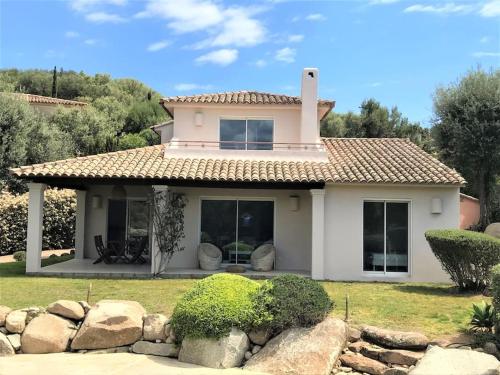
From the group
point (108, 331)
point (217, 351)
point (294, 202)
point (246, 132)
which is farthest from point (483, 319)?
point (246, 132)

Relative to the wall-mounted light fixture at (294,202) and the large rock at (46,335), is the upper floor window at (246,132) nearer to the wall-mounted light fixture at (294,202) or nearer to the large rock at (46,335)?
the wall-mounted light fixture at (294,202)

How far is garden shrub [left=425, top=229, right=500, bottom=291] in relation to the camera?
454 inches

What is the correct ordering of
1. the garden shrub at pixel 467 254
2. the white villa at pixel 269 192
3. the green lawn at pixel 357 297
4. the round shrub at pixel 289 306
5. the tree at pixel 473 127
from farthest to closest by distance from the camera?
the tree at pixel 473 127 → the white villa at pixel 269 192 → the garden shrub at pixel 467 254 → the green lawn at pixel 357 297 → the round shrub at pixel 289 306

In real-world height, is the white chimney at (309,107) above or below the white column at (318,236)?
above

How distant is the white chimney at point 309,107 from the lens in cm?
1788

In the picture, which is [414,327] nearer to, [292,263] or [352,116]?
[292,263]

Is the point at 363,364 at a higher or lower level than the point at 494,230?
lower

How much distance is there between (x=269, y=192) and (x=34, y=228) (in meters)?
7.66

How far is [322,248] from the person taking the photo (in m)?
15.0

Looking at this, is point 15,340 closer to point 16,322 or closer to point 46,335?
point 16,322

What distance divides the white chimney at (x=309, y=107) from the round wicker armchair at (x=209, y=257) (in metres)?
5.23

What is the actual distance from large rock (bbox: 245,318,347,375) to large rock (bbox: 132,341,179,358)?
53.9 inches

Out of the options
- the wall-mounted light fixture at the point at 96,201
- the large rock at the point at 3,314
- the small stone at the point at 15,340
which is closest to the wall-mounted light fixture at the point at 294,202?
the wall-mounted light fixture at the point at 96,201

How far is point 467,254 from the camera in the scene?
1172 centimetres
